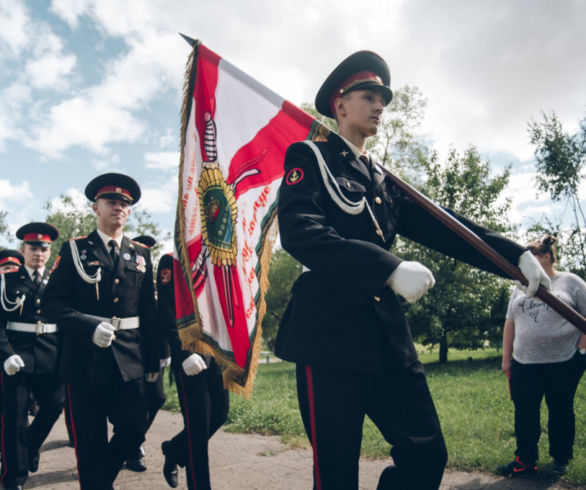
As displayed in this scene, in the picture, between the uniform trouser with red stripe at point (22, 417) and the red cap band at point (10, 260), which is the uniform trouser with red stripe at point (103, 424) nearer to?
the uniform trouser with red stripe at point (22, 417)

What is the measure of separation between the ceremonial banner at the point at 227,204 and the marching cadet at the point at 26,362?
237 cm

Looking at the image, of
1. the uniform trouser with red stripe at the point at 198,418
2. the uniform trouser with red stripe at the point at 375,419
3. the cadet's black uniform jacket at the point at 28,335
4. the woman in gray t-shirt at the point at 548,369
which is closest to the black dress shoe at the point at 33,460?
the cadet's black uniform jacket at the point at 28,335

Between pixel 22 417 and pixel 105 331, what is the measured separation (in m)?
2.20

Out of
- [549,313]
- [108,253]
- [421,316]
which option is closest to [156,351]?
[108,253]

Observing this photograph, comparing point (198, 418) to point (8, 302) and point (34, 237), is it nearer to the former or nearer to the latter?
point (8, 302)

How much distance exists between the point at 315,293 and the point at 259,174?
1.70 meters

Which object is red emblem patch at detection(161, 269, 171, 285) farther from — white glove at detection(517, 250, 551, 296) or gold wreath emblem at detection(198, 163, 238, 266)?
white glove at detection(517, 250, 551, 296)

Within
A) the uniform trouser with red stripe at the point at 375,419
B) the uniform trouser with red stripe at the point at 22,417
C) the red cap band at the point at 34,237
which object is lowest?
the uniform trouser with red stripe at the point at 22,417

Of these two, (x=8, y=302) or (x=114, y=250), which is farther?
(x=8, y=302)

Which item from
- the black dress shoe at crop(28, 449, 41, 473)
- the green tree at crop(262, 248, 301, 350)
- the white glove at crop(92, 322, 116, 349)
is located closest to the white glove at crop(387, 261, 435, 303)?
the white glove at crop(92, 322, 116, 349)

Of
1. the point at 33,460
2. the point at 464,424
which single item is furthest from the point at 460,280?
the point at 33,460

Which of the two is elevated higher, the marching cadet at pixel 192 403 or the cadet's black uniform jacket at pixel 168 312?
the cadet's black uniform jacket at pixel 168 312

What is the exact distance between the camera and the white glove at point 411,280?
172 centimetres

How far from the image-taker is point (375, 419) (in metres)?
2.12
